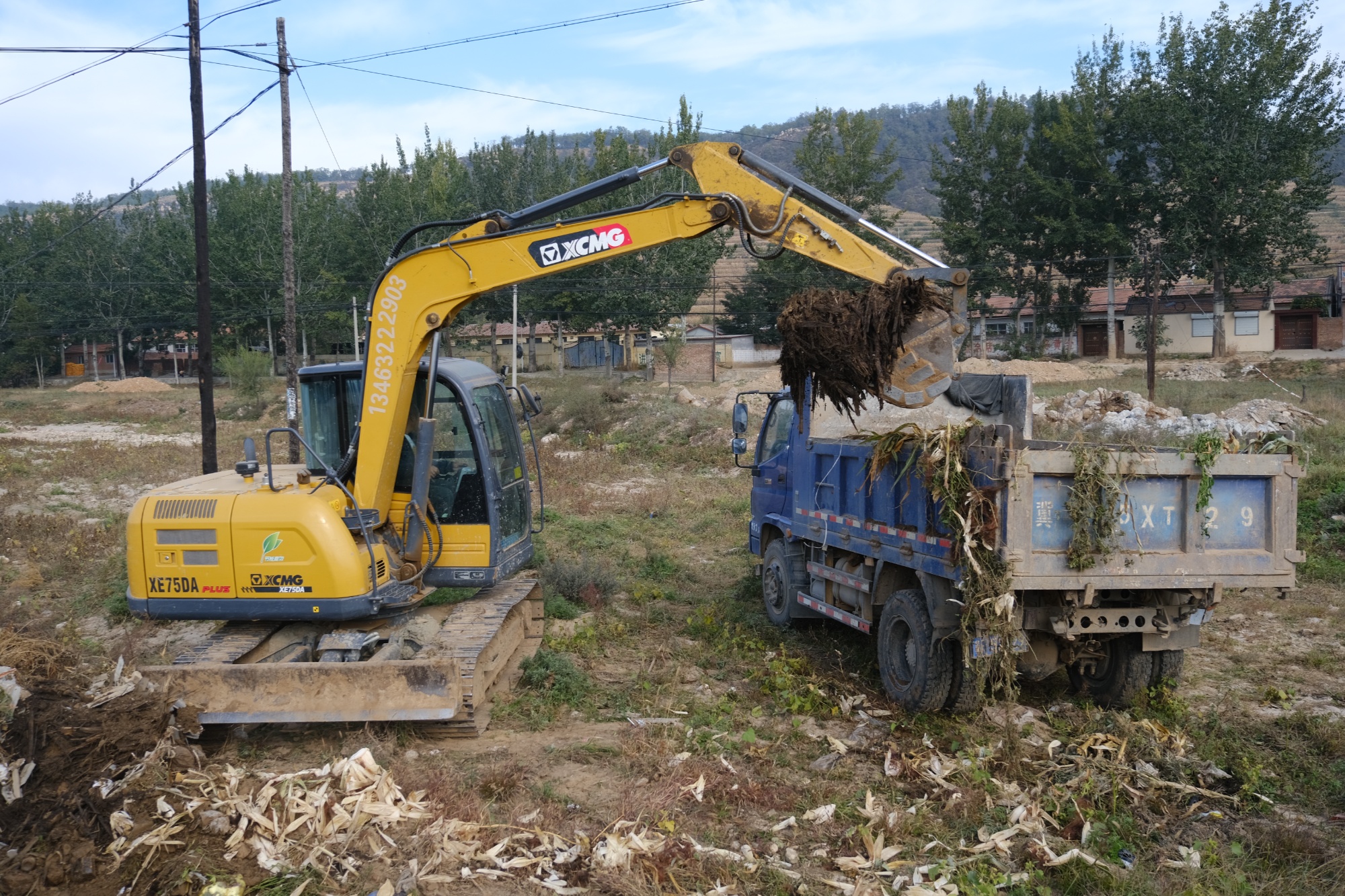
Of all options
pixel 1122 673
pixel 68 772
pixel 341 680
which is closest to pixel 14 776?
pixel 68 772

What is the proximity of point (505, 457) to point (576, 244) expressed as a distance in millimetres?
2135

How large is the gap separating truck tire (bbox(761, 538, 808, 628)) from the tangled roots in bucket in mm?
2368

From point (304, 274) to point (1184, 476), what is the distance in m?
50.0

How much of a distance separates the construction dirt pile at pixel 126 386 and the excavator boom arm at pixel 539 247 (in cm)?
5293

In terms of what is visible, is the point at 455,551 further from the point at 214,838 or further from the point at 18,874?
the point at 18,874

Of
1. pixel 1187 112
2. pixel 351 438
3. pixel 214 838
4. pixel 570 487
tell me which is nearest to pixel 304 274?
pixel 570 487

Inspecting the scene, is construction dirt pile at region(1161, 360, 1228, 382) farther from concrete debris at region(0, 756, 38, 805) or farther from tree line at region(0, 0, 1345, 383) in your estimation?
concrete debris at region(0, 756, 38, 805)

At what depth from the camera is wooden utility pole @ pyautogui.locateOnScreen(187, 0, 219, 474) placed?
526 inches

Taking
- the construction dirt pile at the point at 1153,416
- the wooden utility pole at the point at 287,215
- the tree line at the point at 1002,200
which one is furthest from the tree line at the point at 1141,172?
the wooden utility pole at the point at 287,215

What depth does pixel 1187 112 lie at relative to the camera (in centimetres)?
4141

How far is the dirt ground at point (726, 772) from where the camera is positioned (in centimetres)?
469

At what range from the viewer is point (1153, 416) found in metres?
21.8

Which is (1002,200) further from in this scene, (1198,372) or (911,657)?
(911,657)

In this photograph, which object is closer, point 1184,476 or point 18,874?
point 18,874
